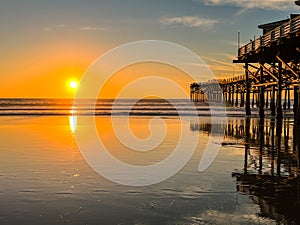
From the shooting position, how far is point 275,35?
25844mm

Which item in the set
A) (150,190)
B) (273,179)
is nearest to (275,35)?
(273,179)

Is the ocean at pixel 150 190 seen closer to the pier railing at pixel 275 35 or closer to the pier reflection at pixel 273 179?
the pier reflection at pixel 273 179

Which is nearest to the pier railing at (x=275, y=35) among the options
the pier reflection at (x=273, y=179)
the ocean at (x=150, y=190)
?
the pier reflection at (x=273, y=179)

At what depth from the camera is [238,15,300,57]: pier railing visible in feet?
→ 73.8

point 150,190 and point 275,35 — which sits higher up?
point 275,35

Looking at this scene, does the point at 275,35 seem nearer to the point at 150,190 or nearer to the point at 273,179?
the point at 273,179

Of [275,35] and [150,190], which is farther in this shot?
[275,35]

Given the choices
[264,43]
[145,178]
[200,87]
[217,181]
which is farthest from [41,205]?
[200,87]

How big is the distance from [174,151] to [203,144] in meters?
2.38

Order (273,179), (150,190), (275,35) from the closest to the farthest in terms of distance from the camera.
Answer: (150,190) < (273,179) < (275,35)

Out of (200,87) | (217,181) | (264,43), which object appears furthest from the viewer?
(200,87)

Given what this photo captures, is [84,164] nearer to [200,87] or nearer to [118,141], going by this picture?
[118,141]

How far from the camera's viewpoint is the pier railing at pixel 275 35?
2250 centimetres

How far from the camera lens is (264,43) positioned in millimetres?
28328
